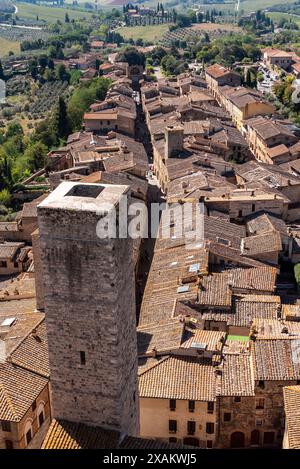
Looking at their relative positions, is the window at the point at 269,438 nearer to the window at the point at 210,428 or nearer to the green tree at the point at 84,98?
the window at the point at 210,428

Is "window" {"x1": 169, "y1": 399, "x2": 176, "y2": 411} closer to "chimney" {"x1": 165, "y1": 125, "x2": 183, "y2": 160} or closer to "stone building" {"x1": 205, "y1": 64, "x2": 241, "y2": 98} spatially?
"chimney" {"x1": 165, "y1": 125, "x2": 183, "y2": 160}

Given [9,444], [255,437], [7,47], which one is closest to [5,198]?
[9,444]

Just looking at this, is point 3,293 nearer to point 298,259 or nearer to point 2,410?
point 2,410

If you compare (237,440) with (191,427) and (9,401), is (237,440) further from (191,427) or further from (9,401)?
(9,401)

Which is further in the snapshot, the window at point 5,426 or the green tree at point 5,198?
the green tree at point 5,198

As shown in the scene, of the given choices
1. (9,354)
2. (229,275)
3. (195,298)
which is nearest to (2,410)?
(9,354)

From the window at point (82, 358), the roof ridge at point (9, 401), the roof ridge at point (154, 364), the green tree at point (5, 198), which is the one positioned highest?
the window at point (82, 358)

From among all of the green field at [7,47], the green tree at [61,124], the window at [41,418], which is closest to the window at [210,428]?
the window at [41,418]
